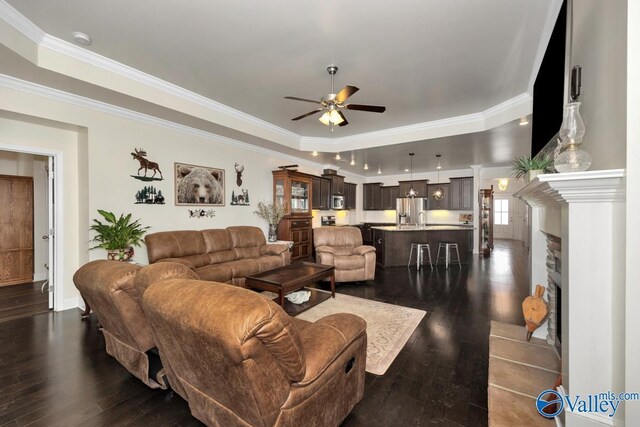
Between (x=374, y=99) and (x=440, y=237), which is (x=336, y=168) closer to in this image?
(x=440, y=237)

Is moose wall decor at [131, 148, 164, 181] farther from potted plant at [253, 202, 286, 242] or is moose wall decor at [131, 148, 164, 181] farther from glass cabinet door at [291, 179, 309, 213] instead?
glass cabinet door at [291, 179, 309, 213]

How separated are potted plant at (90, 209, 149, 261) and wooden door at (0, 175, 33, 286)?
2.95 m

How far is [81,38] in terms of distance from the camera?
8.85 feet

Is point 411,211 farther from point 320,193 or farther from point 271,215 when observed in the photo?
point 271,215

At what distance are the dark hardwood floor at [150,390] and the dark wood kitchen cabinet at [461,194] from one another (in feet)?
18.0

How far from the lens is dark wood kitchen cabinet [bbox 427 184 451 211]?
902 centimetres

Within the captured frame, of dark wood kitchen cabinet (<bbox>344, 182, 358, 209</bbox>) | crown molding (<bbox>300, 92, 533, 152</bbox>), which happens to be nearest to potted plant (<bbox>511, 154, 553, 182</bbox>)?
crown molding (<bbox>300, 92, 533, 152</bbox>)

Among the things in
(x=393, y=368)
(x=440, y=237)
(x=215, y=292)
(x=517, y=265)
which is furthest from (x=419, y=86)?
(x=517, y=265)

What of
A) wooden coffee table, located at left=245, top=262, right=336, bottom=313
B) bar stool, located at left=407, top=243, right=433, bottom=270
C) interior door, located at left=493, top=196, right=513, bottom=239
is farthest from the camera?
interior door, located at left=493, top=196, right=513, bottom=239

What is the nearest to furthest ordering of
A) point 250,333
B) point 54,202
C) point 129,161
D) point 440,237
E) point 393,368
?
1. point 250,333
2. point 393,368
3. point 54,202
4. point 129,161
5. point 440,237

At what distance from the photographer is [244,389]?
1134mm

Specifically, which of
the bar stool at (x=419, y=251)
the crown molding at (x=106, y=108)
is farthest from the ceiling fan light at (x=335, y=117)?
the bar stool at (x=419, y=251)

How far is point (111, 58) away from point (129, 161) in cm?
144

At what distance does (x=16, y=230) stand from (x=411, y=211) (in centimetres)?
986
